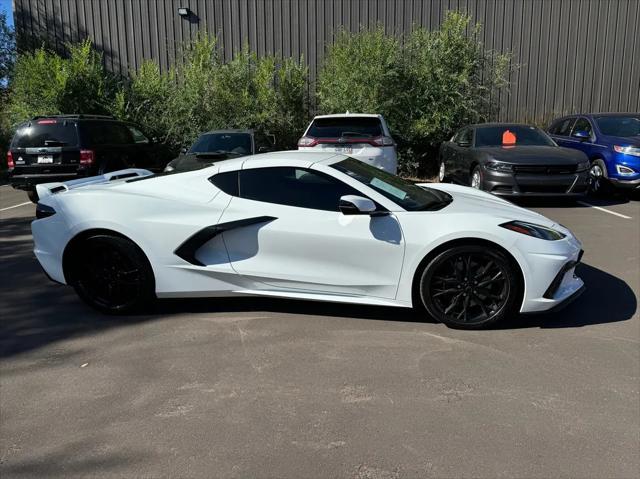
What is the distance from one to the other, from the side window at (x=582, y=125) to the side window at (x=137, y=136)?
30.7ft

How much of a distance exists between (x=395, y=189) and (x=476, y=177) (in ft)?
18.5

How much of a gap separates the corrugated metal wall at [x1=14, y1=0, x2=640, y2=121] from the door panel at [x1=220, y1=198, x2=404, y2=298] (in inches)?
549

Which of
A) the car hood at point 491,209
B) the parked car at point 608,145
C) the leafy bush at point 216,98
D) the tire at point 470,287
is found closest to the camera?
the tire at point 470,287

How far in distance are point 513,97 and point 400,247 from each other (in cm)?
1515

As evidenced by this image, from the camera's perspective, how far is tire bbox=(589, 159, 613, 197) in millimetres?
10477

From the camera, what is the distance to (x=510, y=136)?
10367 millimetres

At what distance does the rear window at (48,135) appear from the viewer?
9664 millimetres

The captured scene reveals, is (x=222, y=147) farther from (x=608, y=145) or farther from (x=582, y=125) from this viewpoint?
(x=582, y=125)

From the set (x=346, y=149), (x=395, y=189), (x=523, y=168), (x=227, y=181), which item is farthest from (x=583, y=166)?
(x=227, y=181)

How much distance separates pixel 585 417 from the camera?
3023mm

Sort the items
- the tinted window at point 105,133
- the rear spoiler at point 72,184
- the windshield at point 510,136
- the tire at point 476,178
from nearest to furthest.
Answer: the rear spoiler at point 72,184, the tire at point 476,178, the tinted window at point 105,133, the windshield at point 510,136

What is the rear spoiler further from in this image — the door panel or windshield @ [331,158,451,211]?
windshield @ [331,158,451,211]

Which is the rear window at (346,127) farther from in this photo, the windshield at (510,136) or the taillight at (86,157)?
the taillight at (86,157)

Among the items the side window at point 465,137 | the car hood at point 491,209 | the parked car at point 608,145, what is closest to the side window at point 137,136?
the side window at point 465,137
